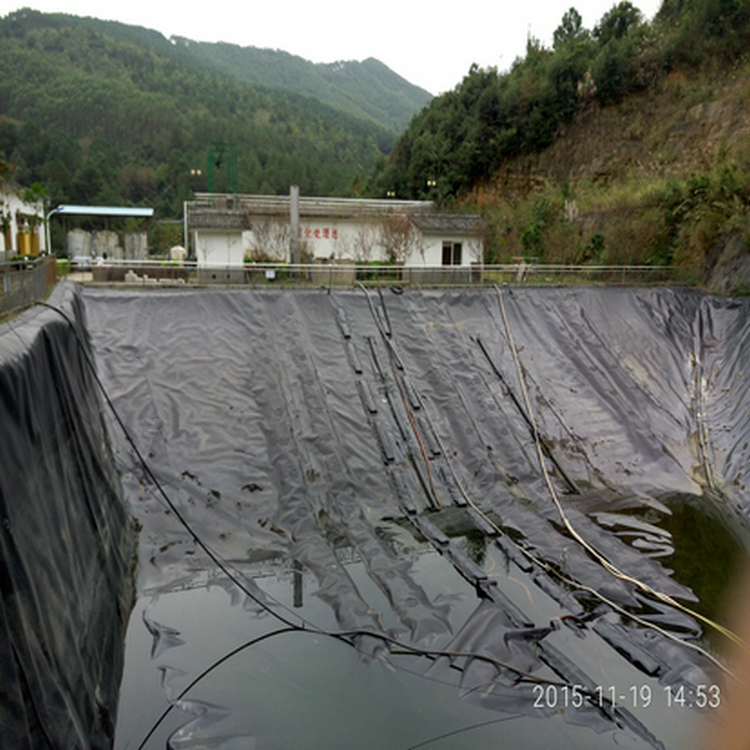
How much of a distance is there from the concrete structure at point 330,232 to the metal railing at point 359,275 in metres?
5.77

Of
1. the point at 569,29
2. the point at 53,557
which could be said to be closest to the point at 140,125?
the point at 569,29

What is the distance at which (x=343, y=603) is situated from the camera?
17.8ft

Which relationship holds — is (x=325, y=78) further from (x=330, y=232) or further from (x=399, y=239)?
(x=399, y=239)

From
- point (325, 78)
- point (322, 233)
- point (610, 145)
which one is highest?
point (325, 78)

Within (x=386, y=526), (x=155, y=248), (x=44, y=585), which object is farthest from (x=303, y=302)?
(x=155, y=248)

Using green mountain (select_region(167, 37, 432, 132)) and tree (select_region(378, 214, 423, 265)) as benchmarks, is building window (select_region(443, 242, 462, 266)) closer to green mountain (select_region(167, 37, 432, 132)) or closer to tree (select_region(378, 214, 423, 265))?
tree (select_region(378, 214, 423, 265))

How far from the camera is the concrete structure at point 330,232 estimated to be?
18.4 meters

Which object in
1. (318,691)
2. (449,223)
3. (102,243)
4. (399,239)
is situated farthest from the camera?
(102,243)

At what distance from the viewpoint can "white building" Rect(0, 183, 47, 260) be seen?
837 inches

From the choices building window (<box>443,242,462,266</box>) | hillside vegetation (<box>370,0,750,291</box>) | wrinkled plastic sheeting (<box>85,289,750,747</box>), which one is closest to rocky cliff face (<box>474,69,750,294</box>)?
hillside vegetation (<box>370,0,750,291</box>)

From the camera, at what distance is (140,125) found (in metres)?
67.8

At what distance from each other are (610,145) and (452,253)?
9.06m

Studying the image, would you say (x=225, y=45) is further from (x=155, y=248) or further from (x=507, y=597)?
(x=507, y=597)

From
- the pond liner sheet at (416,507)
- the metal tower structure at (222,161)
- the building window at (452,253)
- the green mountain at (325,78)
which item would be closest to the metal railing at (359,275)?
the pond liner sheet at (416,507)
